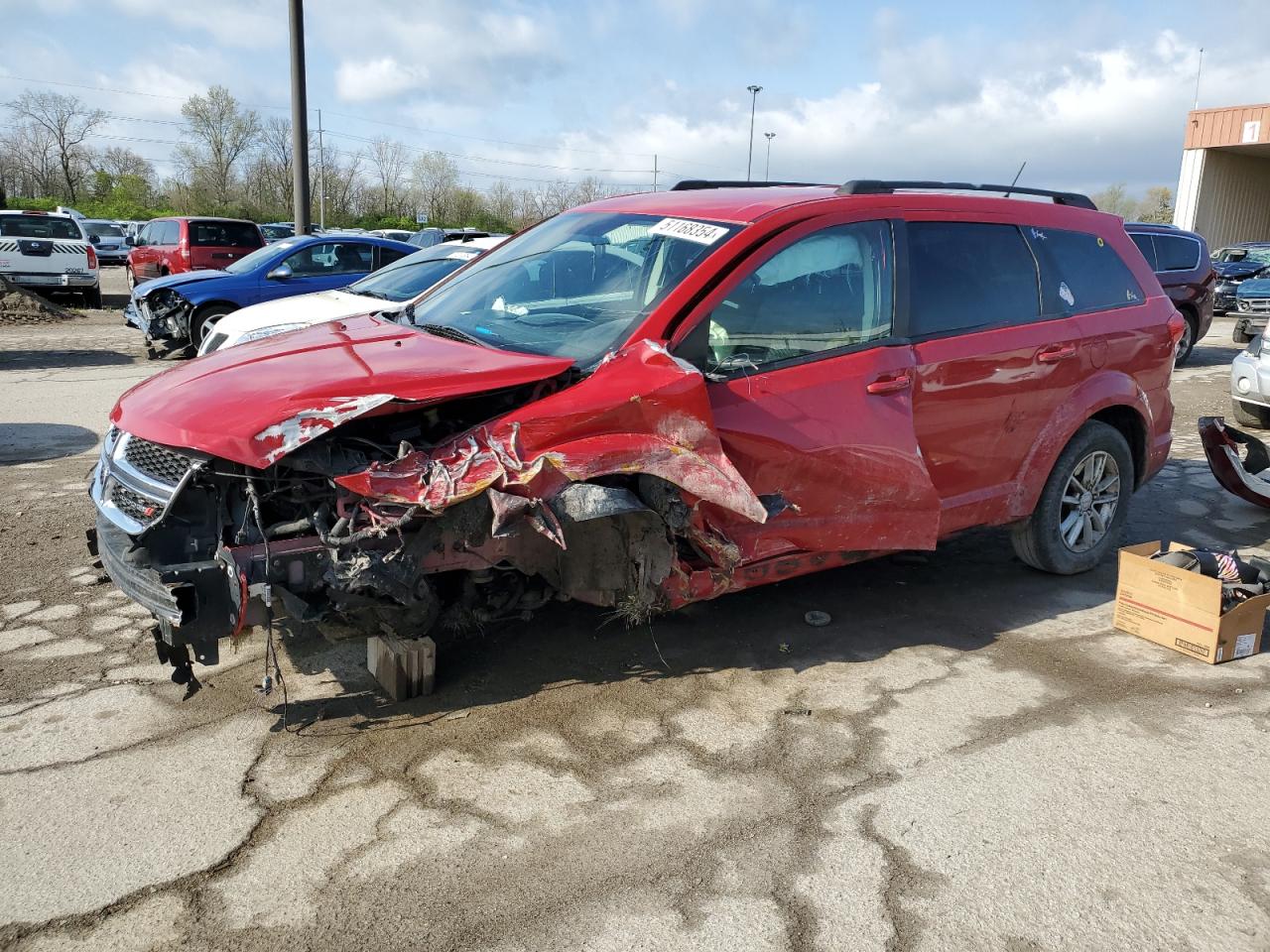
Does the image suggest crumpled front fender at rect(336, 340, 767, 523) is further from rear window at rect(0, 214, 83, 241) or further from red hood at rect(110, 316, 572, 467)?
rear window at rect(0, 214, 83, 241)

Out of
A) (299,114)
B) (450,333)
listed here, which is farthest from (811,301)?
(299,114)

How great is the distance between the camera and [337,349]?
3922mm

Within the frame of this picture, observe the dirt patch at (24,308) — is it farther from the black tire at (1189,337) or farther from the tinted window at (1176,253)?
the black tire at (1189,337)

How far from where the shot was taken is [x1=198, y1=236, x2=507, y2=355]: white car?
844 centimetres

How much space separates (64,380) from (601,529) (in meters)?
9.80

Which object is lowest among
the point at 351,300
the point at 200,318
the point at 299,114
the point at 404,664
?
the point at 404,664

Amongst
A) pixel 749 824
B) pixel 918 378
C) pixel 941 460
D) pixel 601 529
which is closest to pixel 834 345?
pixel 918 378

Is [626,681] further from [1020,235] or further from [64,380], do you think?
[64,380]

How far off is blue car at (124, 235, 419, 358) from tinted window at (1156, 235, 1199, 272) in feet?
35.9

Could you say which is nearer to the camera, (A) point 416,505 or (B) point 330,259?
(A) point 416,505

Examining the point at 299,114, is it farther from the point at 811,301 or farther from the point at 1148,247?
the point at 811,301

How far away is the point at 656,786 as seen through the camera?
3332 millimetres

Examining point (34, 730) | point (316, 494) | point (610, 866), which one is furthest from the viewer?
point (34, 730)

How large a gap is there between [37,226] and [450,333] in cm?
1866
